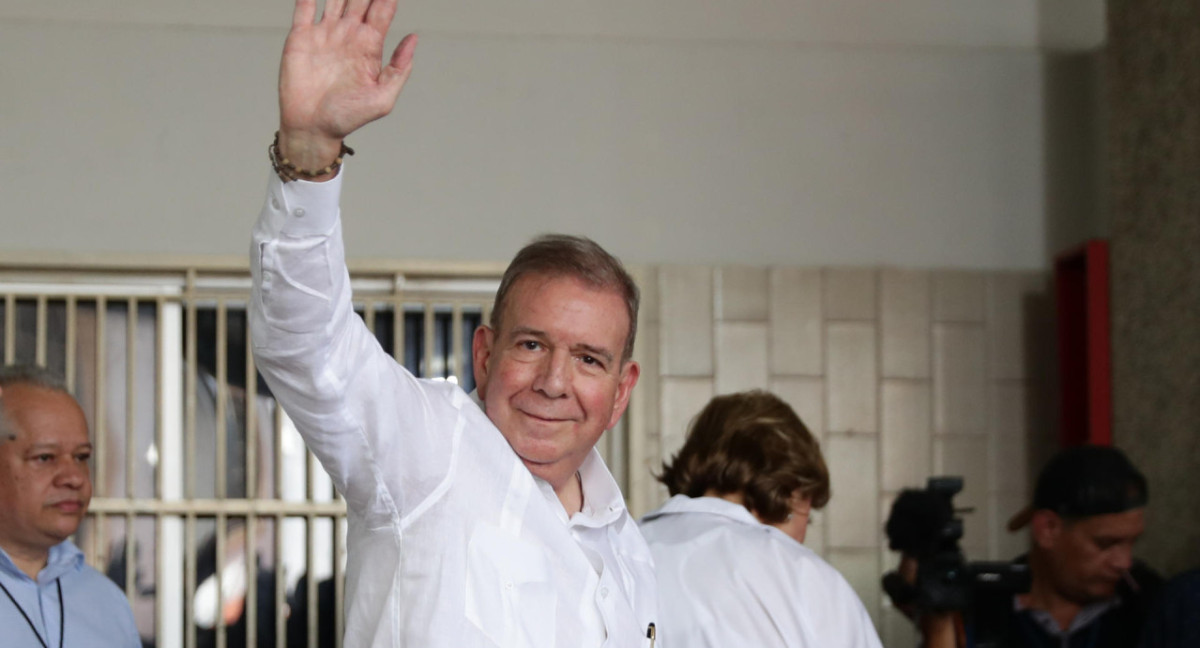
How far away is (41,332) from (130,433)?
37cm

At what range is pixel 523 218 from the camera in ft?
13.6

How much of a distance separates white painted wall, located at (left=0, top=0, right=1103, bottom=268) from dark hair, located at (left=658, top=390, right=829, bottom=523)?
67.2 inches

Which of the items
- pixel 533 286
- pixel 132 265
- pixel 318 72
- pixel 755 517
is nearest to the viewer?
pixel 318 72

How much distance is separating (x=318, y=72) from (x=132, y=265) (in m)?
2.88

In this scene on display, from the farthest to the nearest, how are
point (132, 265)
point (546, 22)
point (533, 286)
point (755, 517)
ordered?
point (546, 22) → point (132, 265) → point (755, 517) → point (533, 286)

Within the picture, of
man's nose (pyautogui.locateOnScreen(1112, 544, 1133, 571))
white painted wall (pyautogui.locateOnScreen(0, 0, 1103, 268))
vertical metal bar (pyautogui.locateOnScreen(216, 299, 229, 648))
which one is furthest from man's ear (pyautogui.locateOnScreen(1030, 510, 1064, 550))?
vertical metal bar (pyautogui.locateOnScreen(216, 299, 229, 648))

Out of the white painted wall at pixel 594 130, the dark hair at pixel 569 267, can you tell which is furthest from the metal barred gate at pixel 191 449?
the dark hair at pixel 569 267

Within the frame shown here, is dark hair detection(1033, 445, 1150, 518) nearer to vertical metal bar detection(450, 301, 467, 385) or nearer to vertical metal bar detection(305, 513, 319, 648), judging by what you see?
vertical metal bar detection(450, 301, 467, 385)

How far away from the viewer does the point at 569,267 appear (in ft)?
5.16

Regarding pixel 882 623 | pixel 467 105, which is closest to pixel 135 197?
pixel 467 105

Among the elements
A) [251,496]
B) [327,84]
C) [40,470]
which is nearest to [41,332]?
[251,496]

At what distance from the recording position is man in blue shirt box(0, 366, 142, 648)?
8.31ft

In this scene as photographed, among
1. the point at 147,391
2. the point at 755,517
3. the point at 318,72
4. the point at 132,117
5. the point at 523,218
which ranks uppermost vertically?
the point at 132,117

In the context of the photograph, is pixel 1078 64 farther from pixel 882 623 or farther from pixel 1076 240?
pixel 882 623
